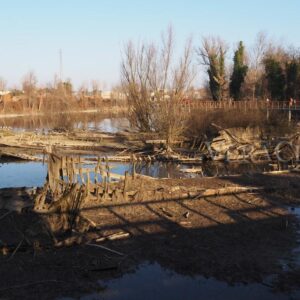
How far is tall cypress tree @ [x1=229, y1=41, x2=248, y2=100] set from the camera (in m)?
53.1

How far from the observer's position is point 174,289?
6969mm

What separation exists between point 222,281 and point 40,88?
7167 cm

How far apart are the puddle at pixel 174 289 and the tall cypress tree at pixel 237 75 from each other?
47.6m

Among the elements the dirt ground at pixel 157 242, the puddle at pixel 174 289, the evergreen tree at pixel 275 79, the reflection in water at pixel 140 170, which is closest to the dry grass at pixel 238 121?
the reflection in water at pixel 140 170

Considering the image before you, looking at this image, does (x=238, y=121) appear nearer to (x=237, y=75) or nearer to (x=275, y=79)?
(x=275, y=79)

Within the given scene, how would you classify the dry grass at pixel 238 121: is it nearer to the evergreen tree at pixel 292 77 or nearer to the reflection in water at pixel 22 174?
the reflection in water at pixel 22 174

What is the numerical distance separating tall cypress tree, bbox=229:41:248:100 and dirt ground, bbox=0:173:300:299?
41.5 m

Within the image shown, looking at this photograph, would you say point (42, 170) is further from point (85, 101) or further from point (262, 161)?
point (85, 101)

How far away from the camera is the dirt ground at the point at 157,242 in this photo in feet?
23.6

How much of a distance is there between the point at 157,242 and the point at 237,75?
1826 inches

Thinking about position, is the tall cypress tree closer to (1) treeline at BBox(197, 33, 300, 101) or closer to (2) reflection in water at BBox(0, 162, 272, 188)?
(1) treeline at BBox(197, 33, 300, 101)

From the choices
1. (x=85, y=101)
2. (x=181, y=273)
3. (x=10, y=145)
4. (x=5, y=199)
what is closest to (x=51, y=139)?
(x=10, y=145)

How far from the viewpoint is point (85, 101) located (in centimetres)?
7306

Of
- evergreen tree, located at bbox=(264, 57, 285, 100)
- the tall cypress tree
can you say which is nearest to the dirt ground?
evergreen tree, located at bbox=(264, 57, 285, 100)
